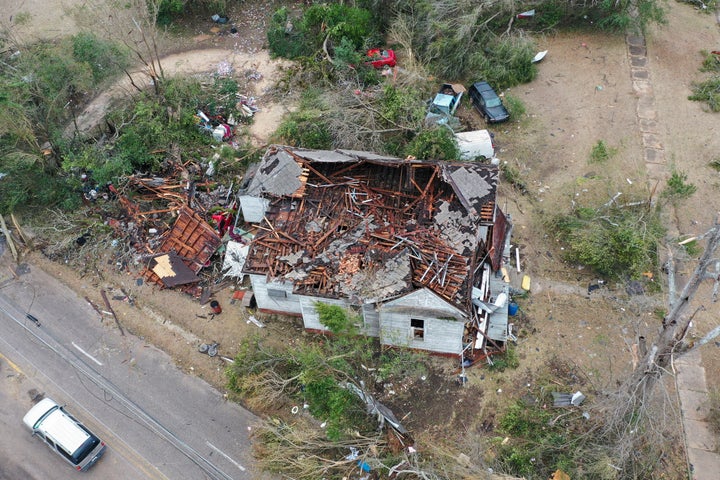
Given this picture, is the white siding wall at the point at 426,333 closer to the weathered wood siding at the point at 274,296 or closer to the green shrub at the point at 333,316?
the green shrub at the point at 333,316

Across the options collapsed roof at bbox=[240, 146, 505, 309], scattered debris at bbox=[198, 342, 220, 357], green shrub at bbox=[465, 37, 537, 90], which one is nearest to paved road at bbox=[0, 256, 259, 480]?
scattered debris at bbox=[198, 342, 220, 357]

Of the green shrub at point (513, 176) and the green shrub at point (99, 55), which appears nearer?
the green shrub at point (513, 176)

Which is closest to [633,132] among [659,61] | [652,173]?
[652,173]

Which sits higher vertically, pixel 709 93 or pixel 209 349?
pixel 709 93

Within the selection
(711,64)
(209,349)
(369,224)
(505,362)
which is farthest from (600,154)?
(209,349)

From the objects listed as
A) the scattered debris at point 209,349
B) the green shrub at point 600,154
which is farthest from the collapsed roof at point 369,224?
the green shrub at point 600,154

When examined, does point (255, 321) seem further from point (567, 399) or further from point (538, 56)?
point (538, 56)
